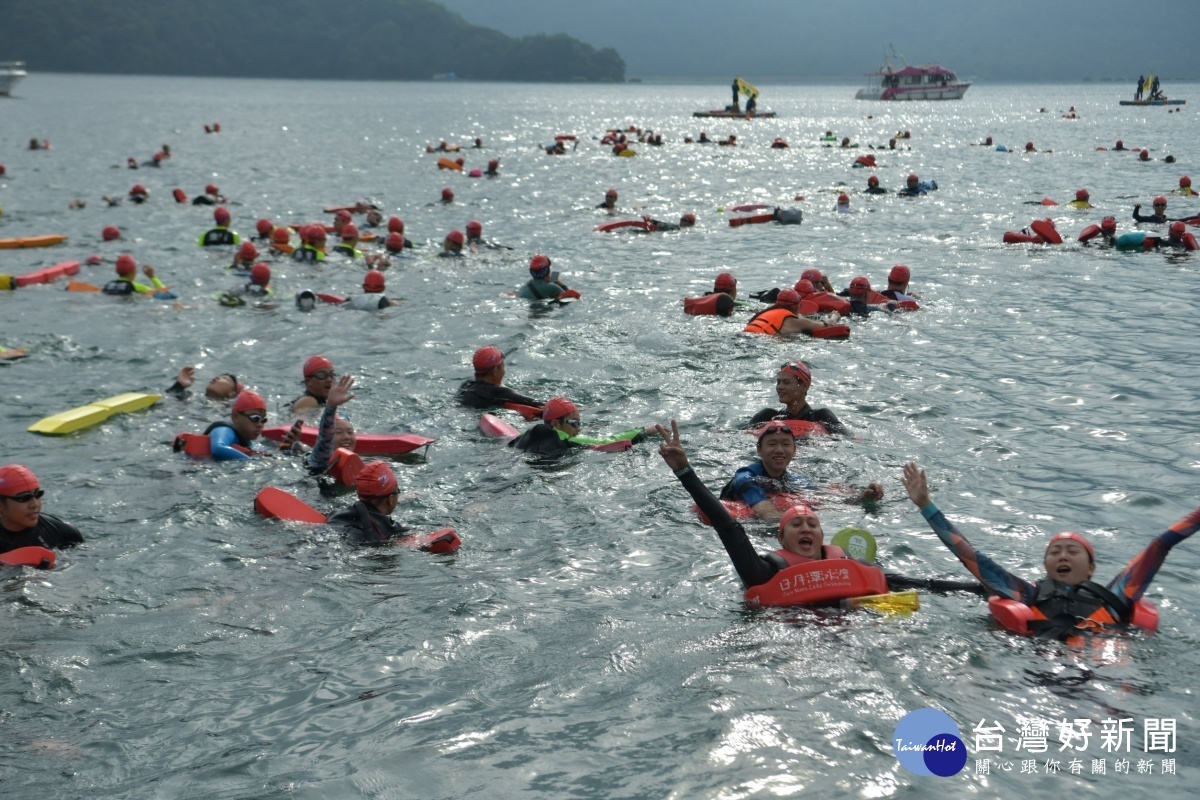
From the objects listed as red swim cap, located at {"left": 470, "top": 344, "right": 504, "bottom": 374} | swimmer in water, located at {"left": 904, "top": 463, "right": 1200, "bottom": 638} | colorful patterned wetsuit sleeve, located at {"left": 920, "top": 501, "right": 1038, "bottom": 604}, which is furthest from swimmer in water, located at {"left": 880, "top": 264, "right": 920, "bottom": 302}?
swimmer in water, located at {"left": 904, "top": 463, "right": 1200, "bottom": 638}

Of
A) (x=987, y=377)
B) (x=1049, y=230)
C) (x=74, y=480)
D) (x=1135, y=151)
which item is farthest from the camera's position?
(x=1135, y=151)

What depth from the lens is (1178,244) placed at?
1027 inches

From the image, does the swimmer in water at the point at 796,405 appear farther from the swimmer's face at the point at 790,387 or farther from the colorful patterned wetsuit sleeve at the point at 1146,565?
the colorful patterned wetsuit sleeve at the point at 1146,565

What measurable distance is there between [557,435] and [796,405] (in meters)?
2.88

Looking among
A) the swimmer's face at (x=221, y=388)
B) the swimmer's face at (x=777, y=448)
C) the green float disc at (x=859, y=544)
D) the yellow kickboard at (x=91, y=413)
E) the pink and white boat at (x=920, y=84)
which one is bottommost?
the yellow kickboard at (x=91, y=413)

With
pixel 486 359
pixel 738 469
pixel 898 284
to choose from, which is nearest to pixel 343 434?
pixel 486 359

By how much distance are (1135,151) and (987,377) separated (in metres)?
48.9

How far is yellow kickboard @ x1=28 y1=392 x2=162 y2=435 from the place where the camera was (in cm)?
1409

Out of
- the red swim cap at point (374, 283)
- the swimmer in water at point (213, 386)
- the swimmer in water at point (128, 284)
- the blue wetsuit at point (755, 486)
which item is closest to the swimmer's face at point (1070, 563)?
the blue wetsuit at point (755, 486)

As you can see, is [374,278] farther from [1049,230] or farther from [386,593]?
[1049,230]

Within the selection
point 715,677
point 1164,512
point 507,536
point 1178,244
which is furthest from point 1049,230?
point 715,677

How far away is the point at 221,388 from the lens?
15.0 meters

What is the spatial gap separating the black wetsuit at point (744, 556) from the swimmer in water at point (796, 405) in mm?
3868

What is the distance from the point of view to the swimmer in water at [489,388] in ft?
49.1
